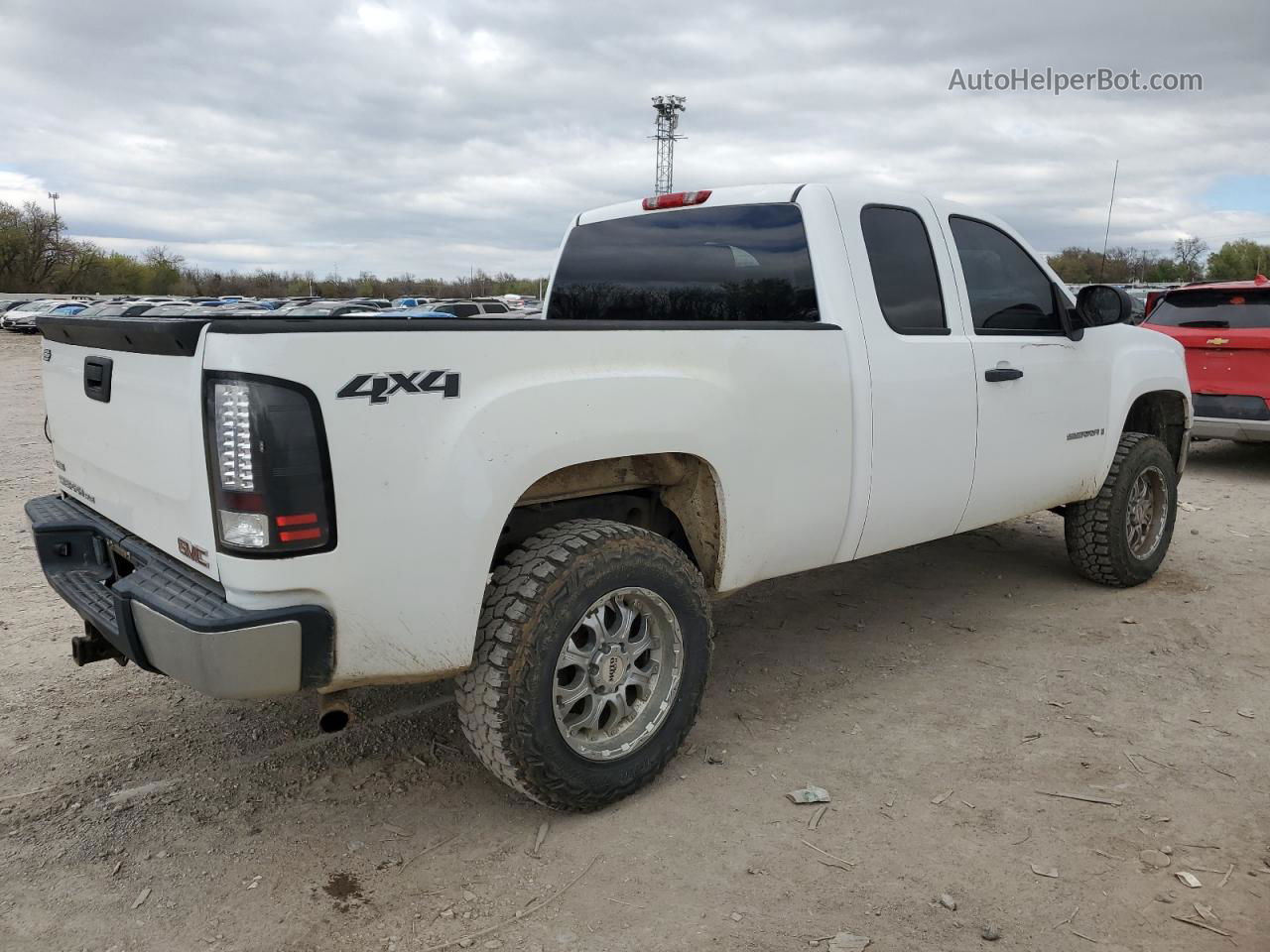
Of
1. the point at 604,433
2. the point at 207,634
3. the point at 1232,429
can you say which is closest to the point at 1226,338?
the point at 1232,429

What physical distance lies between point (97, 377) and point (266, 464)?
1056 mm

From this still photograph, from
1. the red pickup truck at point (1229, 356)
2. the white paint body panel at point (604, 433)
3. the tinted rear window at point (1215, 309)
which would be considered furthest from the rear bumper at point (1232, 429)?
the white paint body panel at point (604, 433)

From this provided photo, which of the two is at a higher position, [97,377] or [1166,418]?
[97,377]

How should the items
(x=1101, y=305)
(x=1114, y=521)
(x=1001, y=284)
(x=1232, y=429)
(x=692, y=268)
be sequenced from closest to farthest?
1. (x=692, y=268)
2. (x=1001, y=284)
3. (x=1101, y=305)
4. (x=1114, y=521)
5. (x=1232, y=429)

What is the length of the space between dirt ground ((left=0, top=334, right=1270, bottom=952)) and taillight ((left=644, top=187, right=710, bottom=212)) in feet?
6.74

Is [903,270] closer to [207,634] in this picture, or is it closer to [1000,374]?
[1000,374]

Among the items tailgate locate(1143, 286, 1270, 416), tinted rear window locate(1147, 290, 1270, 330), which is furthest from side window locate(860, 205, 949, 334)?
tinted rear window locate(1147, 290, 1270, 330)

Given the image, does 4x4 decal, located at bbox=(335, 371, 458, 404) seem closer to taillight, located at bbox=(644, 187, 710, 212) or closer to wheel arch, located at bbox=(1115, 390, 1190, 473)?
taillight, located at bbox=(644, 187, 710, 212)

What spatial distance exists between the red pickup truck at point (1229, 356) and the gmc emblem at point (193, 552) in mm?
9133

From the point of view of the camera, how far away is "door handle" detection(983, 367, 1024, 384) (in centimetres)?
429

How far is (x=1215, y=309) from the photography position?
9.53 m

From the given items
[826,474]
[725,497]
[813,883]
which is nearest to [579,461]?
[725,497]

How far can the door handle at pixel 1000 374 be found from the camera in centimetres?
429

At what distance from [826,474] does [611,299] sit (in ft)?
4.88
